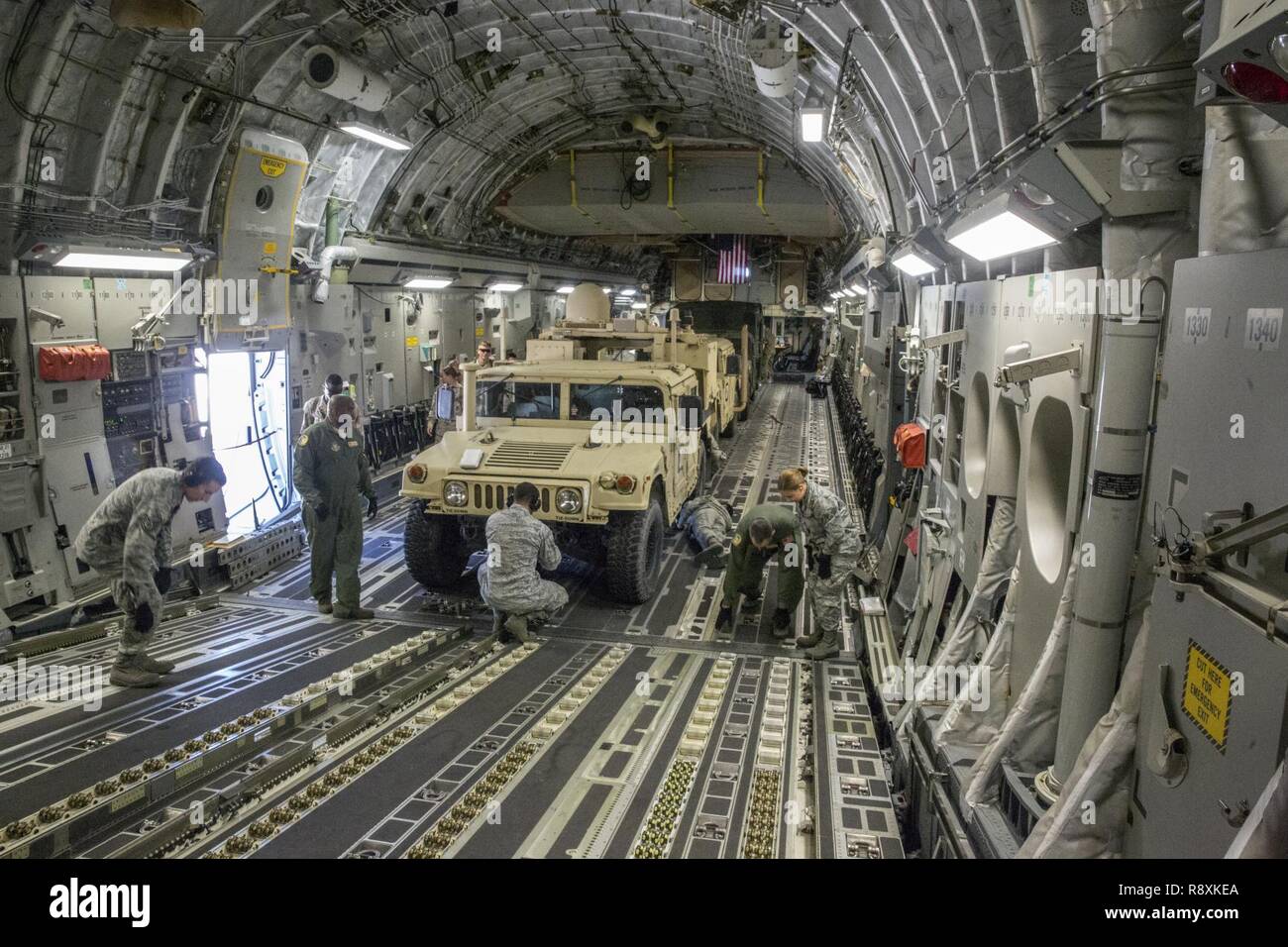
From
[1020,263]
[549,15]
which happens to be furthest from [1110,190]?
[549,15]

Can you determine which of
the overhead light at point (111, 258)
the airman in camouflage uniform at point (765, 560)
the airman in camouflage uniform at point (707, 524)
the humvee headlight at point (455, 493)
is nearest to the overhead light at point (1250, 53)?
the airman in camouflage uniform at point (765, 560)

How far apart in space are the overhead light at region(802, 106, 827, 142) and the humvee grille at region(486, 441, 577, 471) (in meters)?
3.89

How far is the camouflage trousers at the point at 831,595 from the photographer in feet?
22.2

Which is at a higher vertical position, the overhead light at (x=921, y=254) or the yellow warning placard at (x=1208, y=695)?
the overhead light at (x=921, y=254)

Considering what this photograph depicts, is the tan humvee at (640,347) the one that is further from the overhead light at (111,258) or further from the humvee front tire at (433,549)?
the overhead light at (111,258)

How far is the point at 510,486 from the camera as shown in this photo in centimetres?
747

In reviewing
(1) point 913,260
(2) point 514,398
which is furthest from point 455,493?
(1) point 913,260

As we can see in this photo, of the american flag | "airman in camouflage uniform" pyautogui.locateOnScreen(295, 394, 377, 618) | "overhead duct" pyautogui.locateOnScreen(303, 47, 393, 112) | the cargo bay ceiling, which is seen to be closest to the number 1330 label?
the cargo bay ceiling

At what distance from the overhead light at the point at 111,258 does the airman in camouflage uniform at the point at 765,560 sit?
19.4 ft

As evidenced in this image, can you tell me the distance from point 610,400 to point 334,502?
2.92 metres

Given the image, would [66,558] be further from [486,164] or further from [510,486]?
[486,164]

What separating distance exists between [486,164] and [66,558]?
33.1 ft

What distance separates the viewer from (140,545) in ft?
18.4

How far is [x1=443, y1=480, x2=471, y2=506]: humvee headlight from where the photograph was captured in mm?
7555
